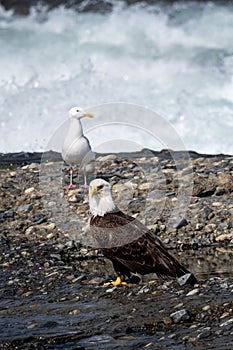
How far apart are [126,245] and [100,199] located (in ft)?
2.37

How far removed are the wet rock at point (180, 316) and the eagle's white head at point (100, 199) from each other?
2.00 metres

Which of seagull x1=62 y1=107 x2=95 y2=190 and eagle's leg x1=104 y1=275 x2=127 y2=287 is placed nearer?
eagle's leg x1=104 y1=275 x2=127 y2=287

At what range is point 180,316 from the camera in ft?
27.9

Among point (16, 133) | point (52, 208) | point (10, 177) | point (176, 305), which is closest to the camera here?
point (176, 305)

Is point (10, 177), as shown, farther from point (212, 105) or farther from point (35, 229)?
point (212, 105)

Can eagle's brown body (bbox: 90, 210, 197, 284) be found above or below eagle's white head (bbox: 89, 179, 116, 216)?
below

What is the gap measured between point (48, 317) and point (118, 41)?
1857 cm

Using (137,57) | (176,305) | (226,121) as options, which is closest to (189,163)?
(226,121)

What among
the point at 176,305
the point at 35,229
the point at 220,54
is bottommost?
the point at 176,305

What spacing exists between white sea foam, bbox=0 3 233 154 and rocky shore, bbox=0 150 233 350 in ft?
16.4

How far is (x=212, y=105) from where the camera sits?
2306cm

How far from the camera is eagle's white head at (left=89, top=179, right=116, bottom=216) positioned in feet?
33.6

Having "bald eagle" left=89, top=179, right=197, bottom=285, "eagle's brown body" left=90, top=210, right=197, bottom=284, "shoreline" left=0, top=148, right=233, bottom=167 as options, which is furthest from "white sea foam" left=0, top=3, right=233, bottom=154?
"eagle's brown body" left=90, top=210, right=197, bottom=284

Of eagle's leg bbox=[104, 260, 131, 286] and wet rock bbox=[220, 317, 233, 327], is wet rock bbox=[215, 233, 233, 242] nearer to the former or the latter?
eagle's leg bbox=[104, 260, 131, 286]
